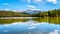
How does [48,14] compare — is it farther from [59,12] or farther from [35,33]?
[35,33]

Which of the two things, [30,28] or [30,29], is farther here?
[30,28]

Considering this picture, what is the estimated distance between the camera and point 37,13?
188 feet

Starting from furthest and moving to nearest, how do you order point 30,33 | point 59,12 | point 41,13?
1. point 59,12
2. point 41,13
3. point 30,33

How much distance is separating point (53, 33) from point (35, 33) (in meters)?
1.13

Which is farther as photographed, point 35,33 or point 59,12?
point 59,12

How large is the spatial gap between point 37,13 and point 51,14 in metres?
6.22

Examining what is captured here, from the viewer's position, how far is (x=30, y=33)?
7.95 meters

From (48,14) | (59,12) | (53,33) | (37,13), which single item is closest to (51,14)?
(48,14)

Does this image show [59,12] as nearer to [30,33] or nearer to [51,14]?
[51,14]

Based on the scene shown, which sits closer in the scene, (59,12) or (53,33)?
(53,33)

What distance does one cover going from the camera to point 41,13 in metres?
56.0

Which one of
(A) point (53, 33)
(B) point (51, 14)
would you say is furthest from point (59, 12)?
(A) point (53, 33)

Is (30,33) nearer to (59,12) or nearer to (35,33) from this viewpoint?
(35,33)

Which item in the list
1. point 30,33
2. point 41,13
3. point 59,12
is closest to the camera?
point 30,33
